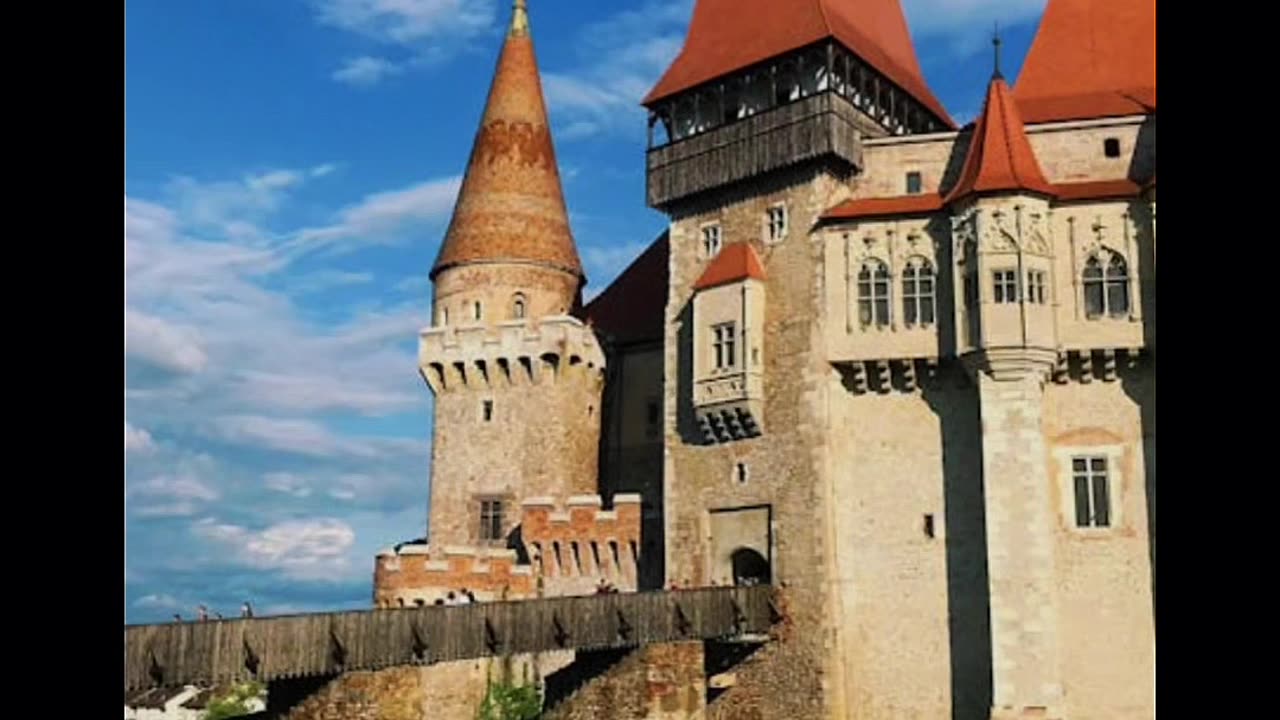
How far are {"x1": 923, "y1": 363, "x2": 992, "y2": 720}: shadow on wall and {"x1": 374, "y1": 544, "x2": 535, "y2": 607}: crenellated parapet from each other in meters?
11.4

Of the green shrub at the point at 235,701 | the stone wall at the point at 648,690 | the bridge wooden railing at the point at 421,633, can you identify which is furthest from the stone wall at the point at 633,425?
the green shrub at the point at 235,701

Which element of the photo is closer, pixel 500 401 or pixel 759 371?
pixel 759 371

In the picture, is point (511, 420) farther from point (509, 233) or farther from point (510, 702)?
point (510, 702)

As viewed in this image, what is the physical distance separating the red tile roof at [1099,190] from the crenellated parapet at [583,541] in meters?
12.7

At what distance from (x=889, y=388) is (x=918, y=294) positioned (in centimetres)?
221

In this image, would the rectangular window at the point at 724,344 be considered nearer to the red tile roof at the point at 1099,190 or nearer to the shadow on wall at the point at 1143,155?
the red tile roof at the point at 1099,190

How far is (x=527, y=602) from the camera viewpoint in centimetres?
2136

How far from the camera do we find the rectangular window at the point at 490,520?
109ft

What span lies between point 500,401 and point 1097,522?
16.5m

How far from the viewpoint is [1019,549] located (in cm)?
2458

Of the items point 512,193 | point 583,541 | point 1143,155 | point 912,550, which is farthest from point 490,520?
point 1143,155

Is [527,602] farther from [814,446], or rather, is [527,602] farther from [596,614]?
[814,446]
